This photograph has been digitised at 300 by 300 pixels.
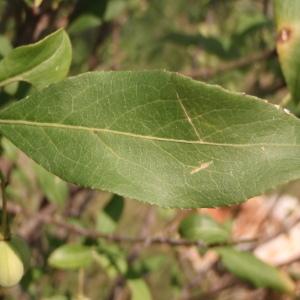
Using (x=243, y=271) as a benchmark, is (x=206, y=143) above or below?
above

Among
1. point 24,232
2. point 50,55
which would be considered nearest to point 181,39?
point 24,232

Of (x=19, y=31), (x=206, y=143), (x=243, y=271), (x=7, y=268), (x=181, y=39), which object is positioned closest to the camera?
(x=206, y=143)

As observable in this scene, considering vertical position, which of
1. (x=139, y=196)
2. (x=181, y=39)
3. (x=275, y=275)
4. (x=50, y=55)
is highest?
(x=50, y=55)

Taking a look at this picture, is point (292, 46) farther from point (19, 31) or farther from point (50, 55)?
point (19, 31)

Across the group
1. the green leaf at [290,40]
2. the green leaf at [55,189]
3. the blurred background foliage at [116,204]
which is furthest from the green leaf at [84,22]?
the green leaf at [290,40]

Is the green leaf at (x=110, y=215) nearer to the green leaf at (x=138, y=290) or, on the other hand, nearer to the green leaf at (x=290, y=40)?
the green leaf at (x=138, y=290)

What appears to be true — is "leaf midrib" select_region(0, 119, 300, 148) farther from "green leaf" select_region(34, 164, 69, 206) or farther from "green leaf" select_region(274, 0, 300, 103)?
"green leaf" select_region(34, 164, 69, 206)

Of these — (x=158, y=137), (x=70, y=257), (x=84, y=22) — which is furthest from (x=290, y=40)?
(x=70, y=257)

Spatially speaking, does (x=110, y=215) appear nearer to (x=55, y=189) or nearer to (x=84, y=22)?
(x=55, y=189)
